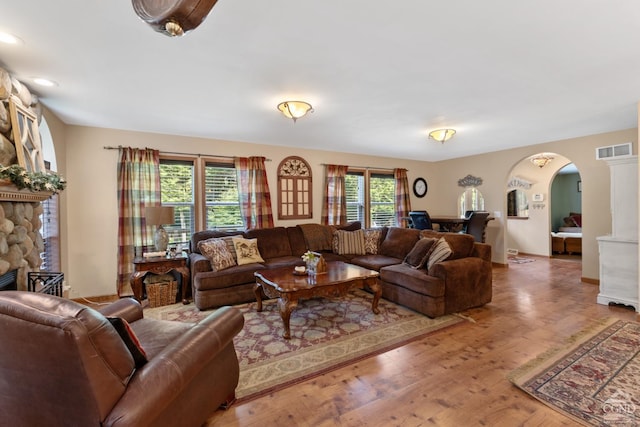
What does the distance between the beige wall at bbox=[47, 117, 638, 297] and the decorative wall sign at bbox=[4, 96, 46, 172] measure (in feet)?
3.37

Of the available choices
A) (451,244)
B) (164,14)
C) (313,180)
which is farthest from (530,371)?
(313,180)

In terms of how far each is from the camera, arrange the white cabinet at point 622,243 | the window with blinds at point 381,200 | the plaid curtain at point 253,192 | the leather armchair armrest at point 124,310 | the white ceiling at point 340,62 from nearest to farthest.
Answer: the white ceiling at point 340,62
the leather armchair armrest at point 124,310
the white cabinet at point 622,243
the plaid curtain at point 253,192
the window with blinds at point 381,200

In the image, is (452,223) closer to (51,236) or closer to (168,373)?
(168,373)

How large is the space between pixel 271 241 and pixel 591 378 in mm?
3816

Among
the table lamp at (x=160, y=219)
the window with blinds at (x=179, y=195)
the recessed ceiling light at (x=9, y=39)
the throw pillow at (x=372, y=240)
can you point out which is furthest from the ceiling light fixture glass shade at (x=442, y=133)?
the recessed ceiling light at (x=9, y=39)

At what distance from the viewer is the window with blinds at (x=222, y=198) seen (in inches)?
188

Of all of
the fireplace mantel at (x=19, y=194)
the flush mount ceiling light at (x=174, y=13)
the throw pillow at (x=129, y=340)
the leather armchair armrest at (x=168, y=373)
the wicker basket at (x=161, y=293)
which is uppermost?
the flush mount ceiling light at (x=174, y=13)

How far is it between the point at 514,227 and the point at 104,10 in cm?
895

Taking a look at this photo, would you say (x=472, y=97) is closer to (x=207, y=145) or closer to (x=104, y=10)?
(x=104, y=10)

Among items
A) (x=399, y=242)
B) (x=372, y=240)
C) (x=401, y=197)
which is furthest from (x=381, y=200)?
(x=399, y=242)

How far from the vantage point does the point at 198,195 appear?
4.66m

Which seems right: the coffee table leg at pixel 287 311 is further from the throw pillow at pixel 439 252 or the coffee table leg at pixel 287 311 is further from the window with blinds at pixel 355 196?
the window with blinds at pixel 355 196

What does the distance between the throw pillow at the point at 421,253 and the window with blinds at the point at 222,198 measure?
2842 millimetres

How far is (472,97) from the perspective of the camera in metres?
3.03
